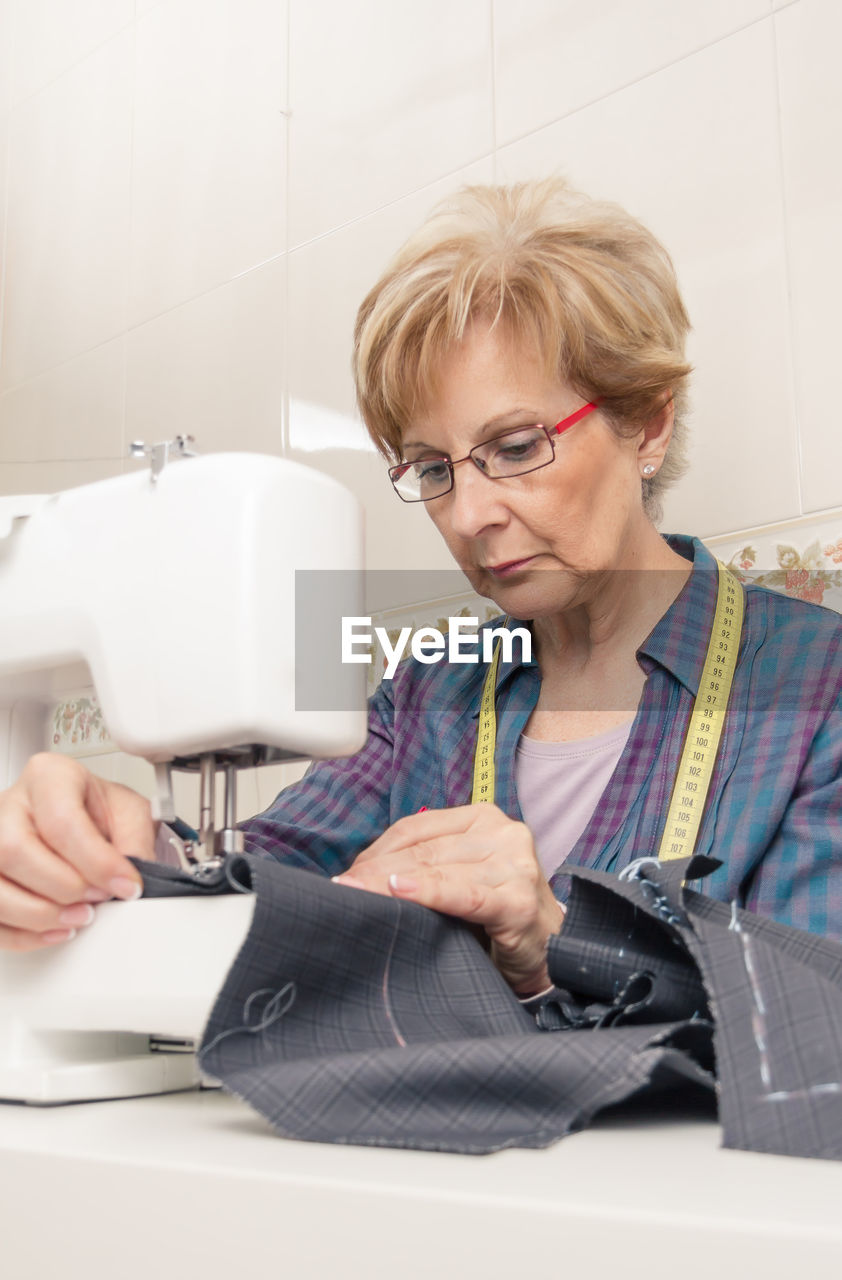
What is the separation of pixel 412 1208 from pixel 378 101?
2.01 meters

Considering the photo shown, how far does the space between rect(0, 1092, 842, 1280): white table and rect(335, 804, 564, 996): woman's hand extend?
0.23m

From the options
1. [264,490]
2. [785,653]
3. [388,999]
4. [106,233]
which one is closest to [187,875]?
[388,999]

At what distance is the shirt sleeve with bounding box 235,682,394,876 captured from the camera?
1294 mm

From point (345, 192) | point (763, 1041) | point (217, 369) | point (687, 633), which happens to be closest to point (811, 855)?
point (687, 633)

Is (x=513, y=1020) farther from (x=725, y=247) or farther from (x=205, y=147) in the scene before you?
(x=205, y=147)

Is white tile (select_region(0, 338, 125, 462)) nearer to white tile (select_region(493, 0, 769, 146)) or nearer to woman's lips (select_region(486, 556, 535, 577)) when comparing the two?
white tile (select_region(493, 0, 769, 146))

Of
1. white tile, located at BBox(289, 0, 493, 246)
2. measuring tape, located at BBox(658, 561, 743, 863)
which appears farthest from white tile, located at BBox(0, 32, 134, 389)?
measuring tape, located at BBox(658, 561, 743, 863)

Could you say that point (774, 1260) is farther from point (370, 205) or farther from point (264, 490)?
point (370, 205)

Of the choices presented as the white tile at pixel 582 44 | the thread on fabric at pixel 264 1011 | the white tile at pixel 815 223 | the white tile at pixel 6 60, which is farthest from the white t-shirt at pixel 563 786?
the white tile at pixel 6 60

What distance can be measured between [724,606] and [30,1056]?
0.88 m

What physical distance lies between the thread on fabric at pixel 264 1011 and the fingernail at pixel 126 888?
0.16 meters

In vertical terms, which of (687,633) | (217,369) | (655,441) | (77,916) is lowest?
(77,916)

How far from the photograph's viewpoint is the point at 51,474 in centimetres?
265

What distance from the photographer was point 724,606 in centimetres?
133
